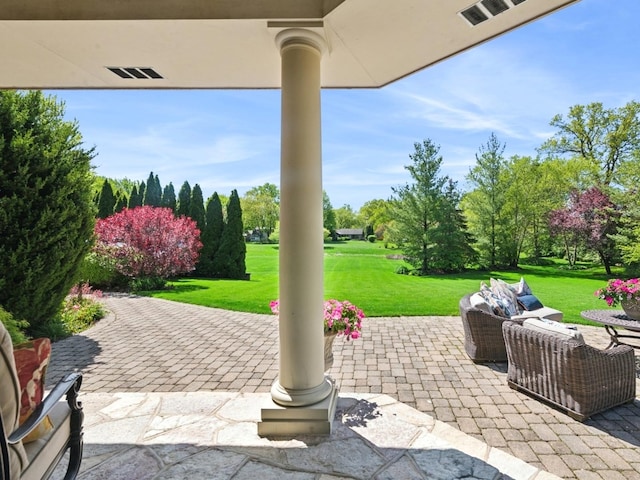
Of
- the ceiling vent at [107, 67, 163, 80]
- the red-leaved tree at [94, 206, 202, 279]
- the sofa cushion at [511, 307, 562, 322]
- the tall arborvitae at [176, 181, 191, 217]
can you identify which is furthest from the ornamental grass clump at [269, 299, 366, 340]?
the tall arborvitae at [176, 181, 191, 217]

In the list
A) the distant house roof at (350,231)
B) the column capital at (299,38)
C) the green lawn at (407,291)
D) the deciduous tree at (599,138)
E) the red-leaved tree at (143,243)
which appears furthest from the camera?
the distant house roof at (350,231)

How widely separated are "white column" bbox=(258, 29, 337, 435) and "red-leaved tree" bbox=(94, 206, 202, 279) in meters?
10.7

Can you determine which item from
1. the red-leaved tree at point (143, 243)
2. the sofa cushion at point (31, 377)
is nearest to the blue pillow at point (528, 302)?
the sofa cushion at point (31, 377)

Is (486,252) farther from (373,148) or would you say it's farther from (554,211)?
(373,148)

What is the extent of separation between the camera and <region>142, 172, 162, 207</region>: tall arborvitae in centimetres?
2025

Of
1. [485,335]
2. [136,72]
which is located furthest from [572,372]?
[136,72]

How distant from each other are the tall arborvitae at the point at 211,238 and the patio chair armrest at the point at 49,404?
15004mm

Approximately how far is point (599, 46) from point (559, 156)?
10.8 m

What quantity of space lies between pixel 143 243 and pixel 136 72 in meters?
9.70

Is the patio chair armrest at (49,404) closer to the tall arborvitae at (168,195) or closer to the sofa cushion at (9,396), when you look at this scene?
the sofa cushion at (9,396)

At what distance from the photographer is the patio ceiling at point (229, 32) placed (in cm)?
226

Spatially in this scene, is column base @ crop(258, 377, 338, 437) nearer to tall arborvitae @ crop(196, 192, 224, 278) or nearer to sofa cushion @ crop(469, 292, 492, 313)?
sofa cushion @ crop(469, 292, 492, 313)

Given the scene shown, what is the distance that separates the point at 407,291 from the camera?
38.2ft

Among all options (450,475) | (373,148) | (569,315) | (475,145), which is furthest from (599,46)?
(373,148)
